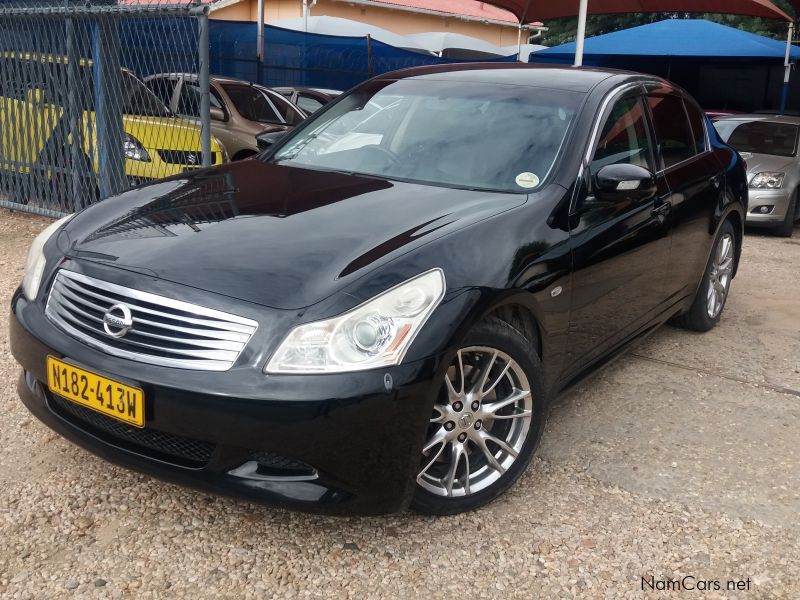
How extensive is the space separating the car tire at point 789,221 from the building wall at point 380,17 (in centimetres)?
1681

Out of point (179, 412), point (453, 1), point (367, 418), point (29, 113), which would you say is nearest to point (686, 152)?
point (367, 418)

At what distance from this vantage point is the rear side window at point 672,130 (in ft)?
14.2

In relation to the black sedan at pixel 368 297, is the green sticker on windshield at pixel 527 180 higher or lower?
higher

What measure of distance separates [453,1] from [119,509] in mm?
29488

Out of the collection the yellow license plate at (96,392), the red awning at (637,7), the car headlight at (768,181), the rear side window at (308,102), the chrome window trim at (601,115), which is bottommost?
the car headlight at (768,181)

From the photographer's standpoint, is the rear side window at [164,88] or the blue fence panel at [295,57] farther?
the blue fence panel at [295,57]

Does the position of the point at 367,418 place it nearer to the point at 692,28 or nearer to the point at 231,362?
the point at 231,362

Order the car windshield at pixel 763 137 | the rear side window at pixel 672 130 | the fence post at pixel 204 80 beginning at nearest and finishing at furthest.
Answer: the rear side window at pixel 672 130
the fence post at pixel 204 80
the car windshield at pixel 763 137

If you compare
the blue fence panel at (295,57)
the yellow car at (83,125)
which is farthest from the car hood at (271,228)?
the blue fence panel at (295,57)

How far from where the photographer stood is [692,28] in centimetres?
1587

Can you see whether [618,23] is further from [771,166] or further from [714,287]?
[714,287]

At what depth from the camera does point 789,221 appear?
934 centimetres

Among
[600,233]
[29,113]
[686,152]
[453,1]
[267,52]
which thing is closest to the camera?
[600,233]

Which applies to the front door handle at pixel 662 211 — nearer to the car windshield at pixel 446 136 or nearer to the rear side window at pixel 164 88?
the car windshield at pixel 446 136
